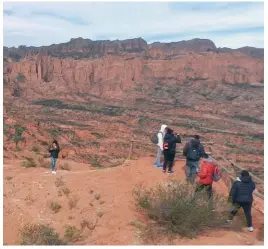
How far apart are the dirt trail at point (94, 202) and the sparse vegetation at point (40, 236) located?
0.39 meters

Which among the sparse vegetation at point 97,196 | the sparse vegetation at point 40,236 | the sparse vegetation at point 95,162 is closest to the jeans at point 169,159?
the sparse vegetation at point 97,196

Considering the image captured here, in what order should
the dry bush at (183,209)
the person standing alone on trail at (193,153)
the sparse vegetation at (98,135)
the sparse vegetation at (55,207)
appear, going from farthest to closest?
the sparse vegetation at (98,135), the person standing alone on trail at (193,153), the sparse vegetation at (55,207), the dry bush at (183,209)

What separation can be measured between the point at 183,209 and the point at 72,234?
221 centimetres

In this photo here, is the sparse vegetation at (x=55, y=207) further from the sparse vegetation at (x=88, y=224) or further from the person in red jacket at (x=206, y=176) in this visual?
the person in red jacket at (x=206, y=176)

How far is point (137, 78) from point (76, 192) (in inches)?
3093

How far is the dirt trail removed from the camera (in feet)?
25.3

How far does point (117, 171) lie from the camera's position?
1143 centimetres

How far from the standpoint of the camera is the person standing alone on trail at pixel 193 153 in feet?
31.7

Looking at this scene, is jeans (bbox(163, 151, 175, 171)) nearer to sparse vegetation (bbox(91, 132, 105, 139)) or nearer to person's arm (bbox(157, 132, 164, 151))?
person's arm (bbox(157, 132, 164, 151))

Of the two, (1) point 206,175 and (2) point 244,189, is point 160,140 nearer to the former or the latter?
(1) point 206,175

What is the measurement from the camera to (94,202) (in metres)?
9.31

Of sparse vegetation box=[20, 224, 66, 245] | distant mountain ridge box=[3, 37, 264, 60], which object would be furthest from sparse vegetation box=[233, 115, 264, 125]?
distant mountain ridge box=[3, 37, 264, 60]

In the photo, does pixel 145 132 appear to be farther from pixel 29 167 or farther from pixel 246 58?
pixel 246 58

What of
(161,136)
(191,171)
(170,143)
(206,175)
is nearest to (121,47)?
(161,136)
